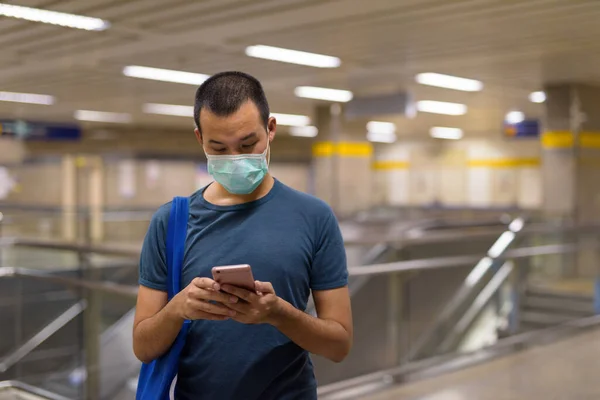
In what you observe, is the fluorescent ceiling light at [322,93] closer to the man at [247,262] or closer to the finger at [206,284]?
the man at [247,262]

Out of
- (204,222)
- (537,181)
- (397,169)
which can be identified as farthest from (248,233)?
(397,169)

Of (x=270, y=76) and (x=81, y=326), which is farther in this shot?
(x=270, y=76)

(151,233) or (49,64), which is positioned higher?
(49,64)

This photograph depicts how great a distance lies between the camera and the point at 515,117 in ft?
63.7

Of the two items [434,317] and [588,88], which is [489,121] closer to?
[588,88]

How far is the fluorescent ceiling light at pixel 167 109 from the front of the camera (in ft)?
58.8

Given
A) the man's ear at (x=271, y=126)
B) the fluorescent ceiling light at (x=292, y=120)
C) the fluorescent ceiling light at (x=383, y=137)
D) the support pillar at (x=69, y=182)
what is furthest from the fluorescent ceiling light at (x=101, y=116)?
the man's ear at (x=271, y=126)

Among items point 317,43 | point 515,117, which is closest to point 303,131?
point 515,117

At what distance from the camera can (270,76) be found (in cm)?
1283

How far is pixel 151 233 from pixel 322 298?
44cm

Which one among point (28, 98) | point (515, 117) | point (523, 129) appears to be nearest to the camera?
point (28, 98)

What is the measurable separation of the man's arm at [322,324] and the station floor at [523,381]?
3.68 meters

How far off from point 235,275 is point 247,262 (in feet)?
0.71

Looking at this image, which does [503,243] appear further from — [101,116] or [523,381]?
[101,116]
